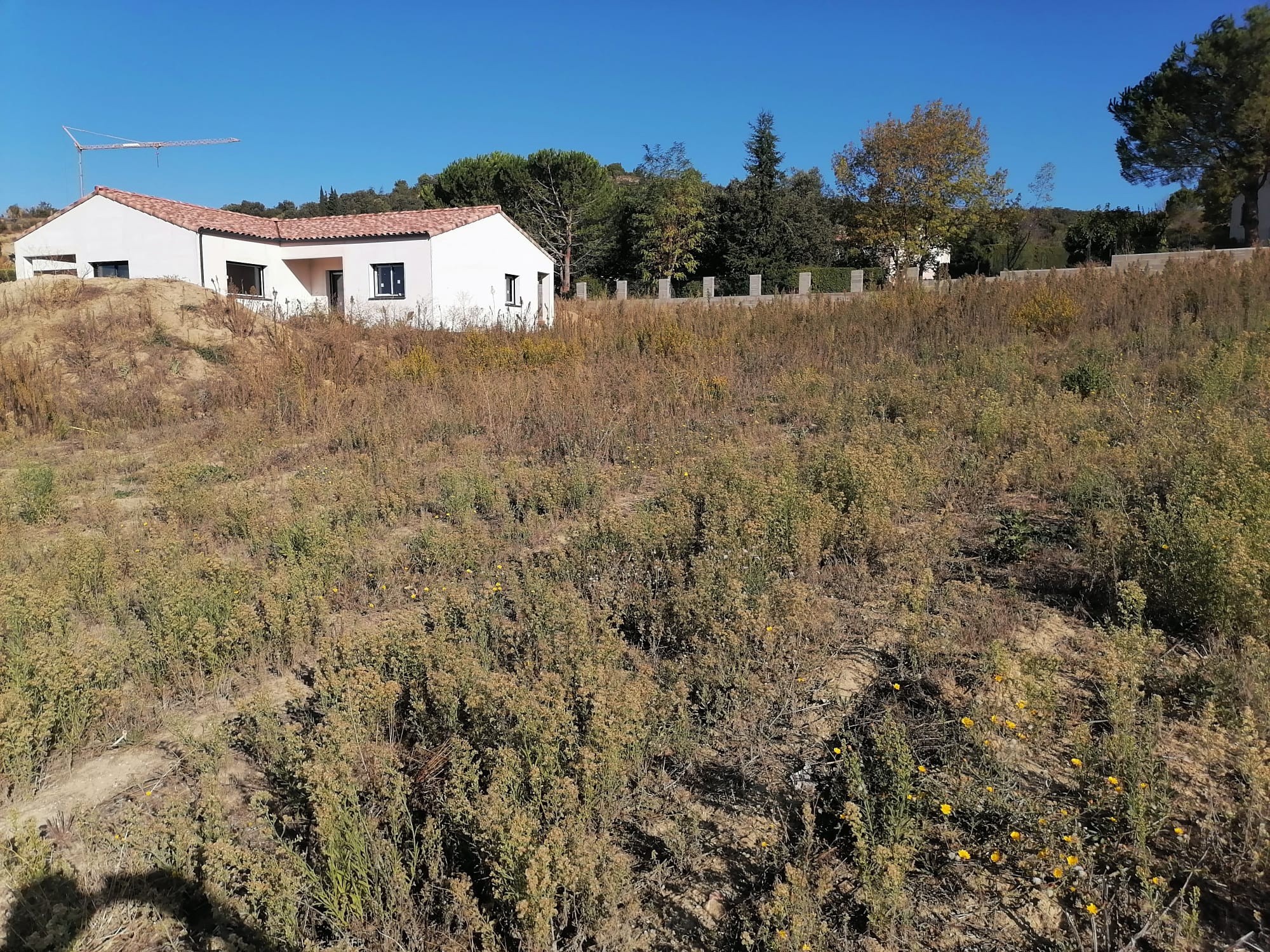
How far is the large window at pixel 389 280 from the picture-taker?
24.4m

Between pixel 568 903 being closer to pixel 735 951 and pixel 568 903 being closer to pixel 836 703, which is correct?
pixel 735 951

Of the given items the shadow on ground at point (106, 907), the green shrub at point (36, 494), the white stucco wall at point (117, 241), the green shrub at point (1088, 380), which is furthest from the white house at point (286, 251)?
the shadow on ground at point (106, 907)

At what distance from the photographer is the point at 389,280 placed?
2470 cm

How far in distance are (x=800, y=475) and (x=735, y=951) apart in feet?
11.6

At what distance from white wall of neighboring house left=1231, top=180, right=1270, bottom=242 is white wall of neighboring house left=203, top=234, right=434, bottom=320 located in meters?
29.8

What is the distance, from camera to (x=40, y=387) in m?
9.98

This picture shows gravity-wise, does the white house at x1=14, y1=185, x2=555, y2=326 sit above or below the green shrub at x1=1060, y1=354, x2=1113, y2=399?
above

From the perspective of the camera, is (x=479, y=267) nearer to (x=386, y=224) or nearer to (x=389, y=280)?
(x=389, y=280)

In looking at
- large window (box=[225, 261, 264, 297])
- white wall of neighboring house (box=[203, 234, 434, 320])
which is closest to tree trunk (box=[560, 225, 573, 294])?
white wall of neighboring house (box=[203, 234, 434, 320])

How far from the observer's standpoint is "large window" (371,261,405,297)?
80.1 feet

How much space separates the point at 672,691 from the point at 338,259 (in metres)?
27.5

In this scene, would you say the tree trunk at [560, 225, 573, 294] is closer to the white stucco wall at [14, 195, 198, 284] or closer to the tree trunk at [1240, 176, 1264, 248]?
the white stucco wall at [14, 195, 198, 284]

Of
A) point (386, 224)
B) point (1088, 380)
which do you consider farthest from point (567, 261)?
point (1088, 380)

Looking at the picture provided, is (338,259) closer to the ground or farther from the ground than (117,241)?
closer to the ground
